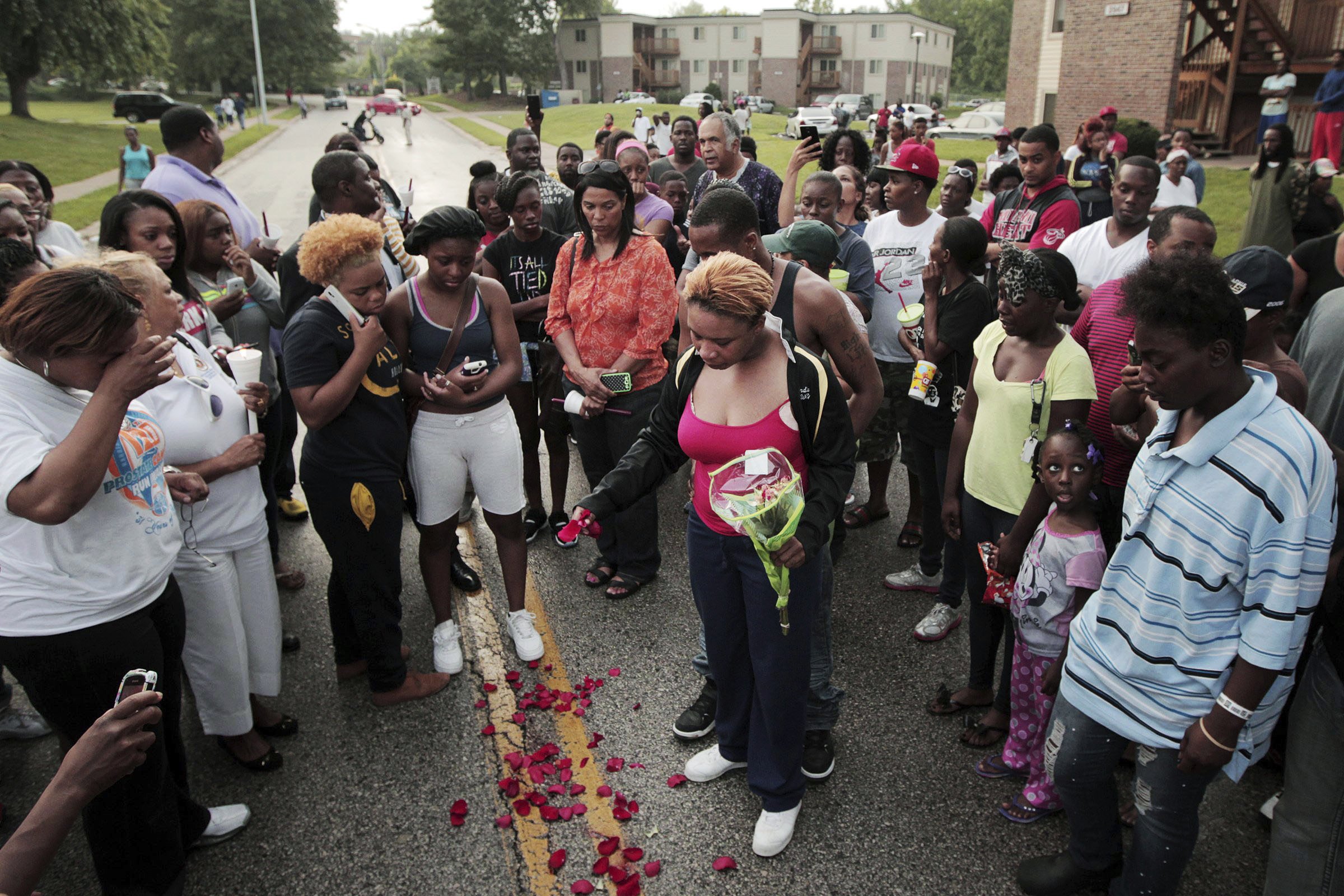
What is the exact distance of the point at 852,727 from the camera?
13.0 feet

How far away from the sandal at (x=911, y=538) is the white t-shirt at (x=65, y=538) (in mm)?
4295

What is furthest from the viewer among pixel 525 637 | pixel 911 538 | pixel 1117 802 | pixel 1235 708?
pixel 911 538

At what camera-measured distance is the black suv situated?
43531 millimetres

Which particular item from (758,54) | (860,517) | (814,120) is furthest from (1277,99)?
(758,54)

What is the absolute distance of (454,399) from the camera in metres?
4.13

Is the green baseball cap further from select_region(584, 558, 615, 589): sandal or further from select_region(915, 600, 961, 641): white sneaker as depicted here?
select_region(584, 558, 615, 589): sandal

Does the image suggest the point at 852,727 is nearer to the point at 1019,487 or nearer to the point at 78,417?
the point at 1019,487

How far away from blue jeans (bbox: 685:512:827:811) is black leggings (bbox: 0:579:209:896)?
1889 mm

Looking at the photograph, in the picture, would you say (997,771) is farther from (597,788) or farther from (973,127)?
(973,127)

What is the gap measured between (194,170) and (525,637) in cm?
421

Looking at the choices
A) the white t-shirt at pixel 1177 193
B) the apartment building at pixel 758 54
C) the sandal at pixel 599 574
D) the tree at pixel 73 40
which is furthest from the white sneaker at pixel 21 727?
the apartment building at pixel 758 54

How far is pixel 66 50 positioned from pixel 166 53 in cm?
661

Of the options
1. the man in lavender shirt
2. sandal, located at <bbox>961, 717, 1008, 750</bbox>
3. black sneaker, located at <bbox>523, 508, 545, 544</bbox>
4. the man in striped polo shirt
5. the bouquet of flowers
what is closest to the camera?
the man in striped polo shirt

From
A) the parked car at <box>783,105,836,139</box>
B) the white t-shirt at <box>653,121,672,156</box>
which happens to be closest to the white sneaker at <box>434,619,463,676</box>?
the white t-shirt at <box>653,121,672,156</box>
